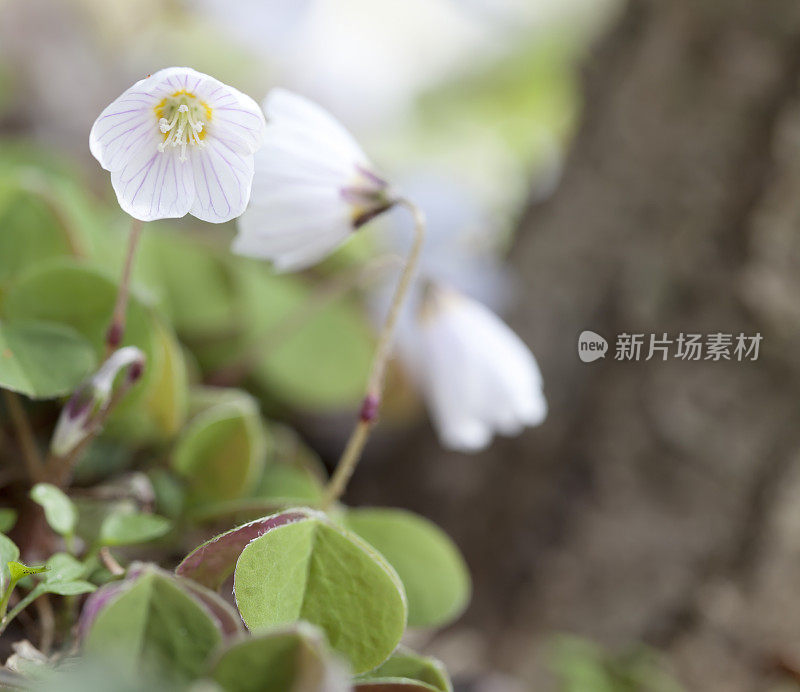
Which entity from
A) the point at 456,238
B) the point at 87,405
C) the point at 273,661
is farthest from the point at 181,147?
the point at 456,238

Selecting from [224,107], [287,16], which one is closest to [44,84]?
[287,16]

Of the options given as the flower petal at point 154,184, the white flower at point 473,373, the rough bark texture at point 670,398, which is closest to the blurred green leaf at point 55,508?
the flower petal at point 154,184

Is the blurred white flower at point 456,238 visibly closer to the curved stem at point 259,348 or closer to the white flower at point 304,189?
the curved stem at point 259,348

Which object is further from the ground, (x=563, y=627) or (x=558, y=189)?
(x=558, y=189)

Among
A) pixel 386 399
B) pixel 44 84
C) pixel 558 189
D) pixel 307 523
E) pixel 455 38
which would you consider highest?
pixel 455 38

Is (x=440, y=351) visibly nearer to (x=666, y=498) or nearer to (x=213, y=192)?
(x=213, y=192)

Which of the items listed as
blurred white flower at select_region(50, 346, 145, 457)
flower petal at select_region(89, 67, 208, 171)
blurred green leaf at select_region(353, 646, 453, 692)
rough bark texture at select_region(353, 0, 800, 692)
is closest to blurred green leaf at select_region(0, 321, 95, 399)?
blurred white flower at select_region(50, 346, 145, 457)
